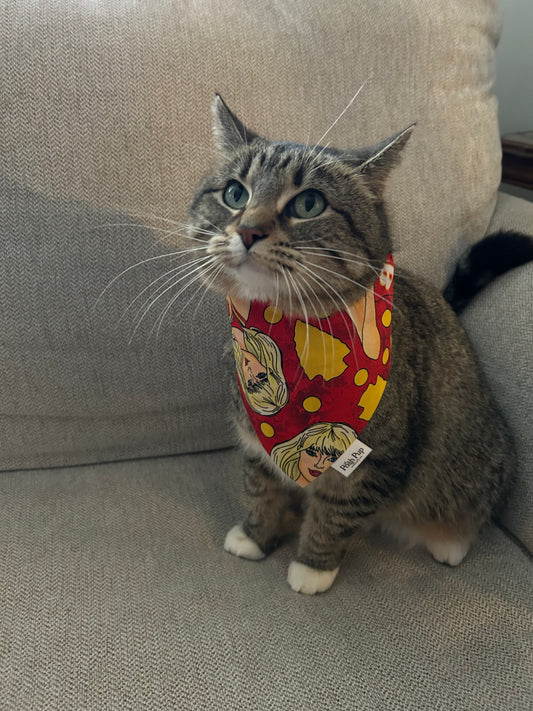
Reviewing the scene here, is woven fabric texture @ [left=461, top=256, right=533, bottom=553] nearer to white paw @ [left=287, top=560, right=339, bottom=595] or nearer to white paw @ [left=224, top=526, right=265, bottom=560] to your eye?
white paw @ [left=287, top=560, right=339, bottom=595]

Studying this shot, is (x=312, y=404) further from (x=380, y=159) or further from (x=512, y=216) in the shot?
(x=512, y=216)

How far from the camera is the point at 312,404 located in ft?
2.57

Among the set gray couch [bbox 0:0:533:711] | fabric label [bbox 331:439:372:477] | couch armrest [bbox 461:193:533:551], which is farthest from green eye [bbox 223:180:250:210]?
couch armrest [bbox 461:193:533:551]

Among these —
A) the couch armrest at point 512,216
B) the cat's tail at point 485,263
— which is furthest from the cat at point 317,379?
the couch armrest at point 512,216

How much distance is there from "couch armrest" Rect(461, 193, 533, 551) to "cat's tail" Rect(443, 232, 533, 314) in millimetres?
20

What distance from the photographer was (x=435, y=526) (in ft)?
3.02

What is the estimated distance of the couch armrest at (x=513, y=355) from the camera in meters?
0.91

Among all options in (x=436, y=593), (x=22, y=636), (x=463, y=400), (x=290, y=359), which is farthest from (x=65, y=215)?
(x=436, y=593)

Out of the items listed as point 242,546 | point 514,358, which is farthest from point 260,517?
point 514,358

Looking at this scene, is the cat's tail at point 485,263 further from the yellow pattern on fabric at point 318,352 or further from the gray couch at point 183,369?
the yellow pattern on fabric at point 318,352

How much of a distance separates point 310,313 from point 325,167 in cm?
20

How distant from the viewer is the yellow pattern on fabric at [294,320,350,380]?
745 millimetres

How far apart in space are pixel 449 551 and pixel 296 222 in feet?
2.07

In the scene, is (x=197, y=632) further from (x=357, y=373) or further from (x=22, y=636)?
(x=357, y=373)
